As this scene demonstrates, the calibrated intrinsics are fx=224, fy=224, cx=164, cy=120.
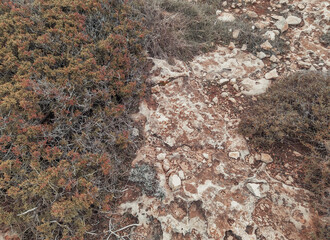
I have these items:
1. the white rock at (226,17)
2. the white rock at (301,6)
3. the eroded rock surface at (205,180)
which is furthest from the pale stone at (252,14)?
Result: the eroded rock surface at (205,180)

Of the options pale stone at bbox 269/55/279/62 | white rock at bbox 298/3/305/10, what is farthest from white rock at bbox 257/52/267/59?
white rock at bbox 298/3/305/10

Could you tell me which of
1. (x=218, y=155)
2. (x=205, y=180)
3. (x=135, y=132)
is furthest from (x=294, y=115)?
(x=135, y=132)

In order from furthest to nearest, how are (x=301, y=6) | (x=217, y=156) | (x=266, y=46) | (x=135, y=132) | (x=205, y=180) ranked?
(x=301, y=6) → (x=266, y=46) → (x=135, y=132) → (x=217, y=156) → (x=205, y=180)

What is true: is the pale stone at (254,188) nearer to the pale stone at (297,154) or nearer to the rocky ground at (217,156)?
the rocky ground at (217,156)

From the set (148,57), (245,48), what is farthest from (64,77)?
(245,48)

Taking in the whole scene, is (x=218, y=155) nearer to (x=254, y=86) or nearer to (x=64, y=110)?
(x=254, y=86)

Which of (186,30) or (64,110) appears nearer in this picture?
(64,110)

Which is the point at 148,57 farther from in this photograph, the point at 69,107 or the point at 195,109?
the point at 69,107
